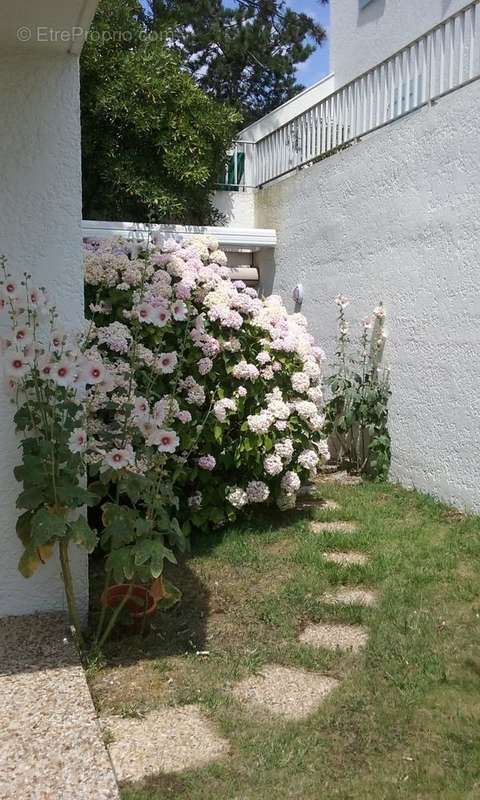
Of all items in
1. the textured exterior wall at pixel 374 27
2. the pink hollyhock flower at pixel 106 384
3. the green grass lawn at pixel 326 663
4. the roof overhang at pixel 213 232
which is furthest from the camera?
the textured exterior wall at pixel 374 27

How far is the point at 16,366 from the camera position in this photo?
10.3ft

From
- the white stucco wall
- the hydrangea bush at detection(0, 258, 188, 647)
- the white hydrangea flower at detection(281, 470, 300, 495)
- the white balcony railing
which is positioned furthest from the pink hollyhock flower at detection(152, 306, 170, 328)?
the white stucco wall

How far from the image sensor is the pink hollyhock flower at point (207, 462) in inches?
187

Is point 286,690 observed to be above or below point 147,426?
below

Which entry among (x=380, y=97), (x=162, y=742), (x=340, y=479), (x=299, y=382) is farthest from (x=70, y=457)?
(x=380, y=97)

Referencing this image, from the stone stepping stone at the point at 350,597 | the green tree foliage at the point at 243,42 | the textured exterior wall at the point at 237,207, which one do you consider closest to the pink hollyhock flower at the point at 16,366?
the stone stepping stone at the point at 350,597

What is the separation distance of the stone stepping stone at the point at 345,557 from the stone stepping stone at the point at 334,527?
0.33 metres

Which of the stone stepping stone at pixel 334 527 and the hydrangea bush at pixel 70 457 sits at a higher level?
the hydrangea bush at pixel 70 457

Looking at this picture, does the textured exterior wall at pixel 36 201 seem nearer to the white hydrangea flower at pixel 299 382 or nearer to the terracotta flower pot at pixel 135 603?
the terracotta flower pot at pixel 135 603

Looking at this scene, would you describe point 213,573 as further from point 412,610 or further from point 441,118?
point 441,118

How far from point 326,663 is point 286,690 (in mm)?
296

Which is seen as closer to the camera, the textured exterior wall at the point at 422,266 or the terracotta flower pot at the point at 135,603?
the terracotta flower pot at the point at 135,603

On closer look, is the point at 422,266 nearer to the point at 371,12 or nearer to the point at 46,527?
the point at 46,527

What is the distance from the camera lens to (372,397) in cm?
659
